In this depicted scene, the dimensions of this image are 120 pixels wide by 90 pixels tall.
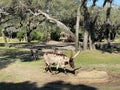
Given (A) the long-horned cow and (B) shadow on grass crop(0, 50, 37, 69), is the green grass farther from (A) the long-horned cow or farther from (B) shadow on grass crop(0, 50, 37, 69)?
(B) shadow on grass crop(0, 50, 37, 69)

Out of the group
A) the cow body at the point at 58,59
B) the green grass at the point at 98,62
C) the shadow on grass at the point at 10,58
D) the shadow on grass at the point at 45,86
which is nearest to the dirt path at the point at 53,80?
the shadow on grass at the point at 45,86

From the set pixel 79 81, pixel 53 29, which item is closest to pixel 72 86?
pixel 79 81

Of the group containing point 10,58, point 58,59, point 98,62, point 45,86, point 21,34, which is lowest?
point 45,86

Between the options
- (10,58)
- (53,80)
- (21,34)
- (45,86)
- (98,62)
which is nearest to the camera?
(45,86)

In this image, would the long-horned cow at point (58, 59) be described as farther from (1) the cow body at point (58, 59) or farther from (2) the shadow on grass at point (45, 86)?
(2) the shadow on grass at point (45, 86)

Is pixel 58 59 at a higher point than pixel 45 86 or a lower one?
higher

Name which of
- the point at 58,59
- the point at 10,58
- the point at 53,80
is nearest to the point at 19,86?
the point at 53,80

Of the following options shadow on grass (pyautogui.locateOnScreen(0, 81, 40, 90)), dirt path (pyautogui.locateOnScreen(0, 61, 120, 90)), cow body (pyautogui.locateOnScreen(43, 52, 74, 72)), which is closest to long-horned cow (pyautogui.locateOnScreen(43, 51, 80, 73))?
cow body (pyautogui.locateOnScreen(43, 52, 74, 72))

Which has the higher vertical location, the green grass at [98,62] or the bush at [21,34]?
the bush at [21,34]

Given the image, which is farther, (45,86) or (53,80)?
(53,80)

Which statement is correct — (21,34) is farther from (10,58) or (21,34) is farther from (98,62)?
(98,62)

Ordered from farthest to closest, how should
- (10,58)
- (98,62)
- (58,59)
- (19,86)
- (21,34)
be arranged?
(21,34)
(10,58)
(98,62)
(58,59)
(19,86)

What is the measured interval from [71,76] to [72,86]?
2266 millimetres

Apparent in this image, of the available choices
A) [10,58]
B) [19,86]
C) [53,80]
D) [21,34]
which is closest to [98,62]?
[10,58]
